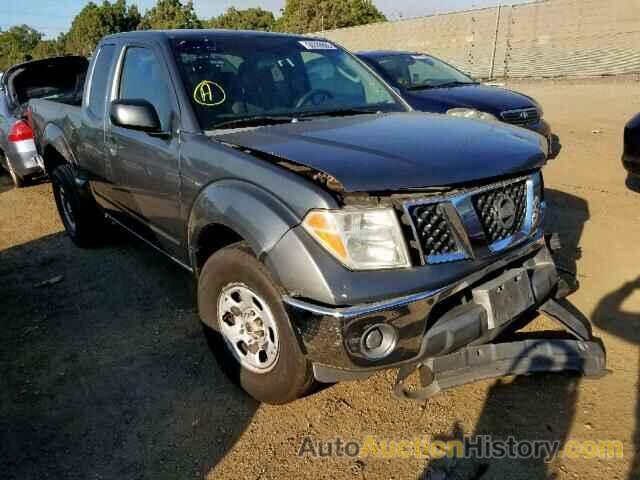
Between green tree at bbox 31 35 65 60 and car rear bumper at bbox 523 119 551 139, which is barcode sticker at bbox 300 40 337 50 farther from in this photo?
green tree at bbox 31 35 65 60

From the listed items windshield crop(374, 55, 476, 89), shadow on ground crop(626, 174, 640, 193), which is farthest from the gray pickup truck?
windshield crop(374, 55, 476, 89)

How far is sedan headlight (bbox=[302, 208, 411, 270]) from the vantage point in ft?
6.60

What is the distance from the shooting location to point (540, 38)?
19.0 metres

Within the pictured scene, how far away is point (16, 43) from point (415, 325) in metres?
99.9

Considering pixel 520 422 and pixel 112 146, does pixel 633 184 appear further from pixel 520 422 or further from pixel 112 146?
pixel 112 146

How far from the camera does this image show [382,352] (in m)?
2.06

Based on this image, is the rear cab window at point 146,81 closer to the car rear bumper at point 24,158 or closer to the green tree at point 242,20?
the car rear bumper at point 24,158

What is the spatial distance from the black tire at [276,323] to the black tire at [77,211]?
2.33 meters

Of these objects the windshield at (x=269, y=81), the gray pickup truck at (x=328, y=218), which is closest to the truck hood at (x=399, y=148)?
the gray pickup truck at (x=328, y=218)

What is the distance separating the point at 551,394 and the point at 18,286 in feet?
13.4

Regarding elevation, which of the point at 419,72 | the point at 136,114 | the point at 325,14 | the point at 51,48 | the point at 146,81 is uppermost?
the point at 51,48

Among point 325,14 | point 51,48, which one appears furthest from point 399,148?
point 51,48

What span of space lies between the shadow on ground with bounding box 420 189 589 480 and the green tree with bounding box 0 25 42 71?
84.0 metres

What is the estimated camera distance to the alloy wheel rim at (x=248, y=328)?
7.76 feet
